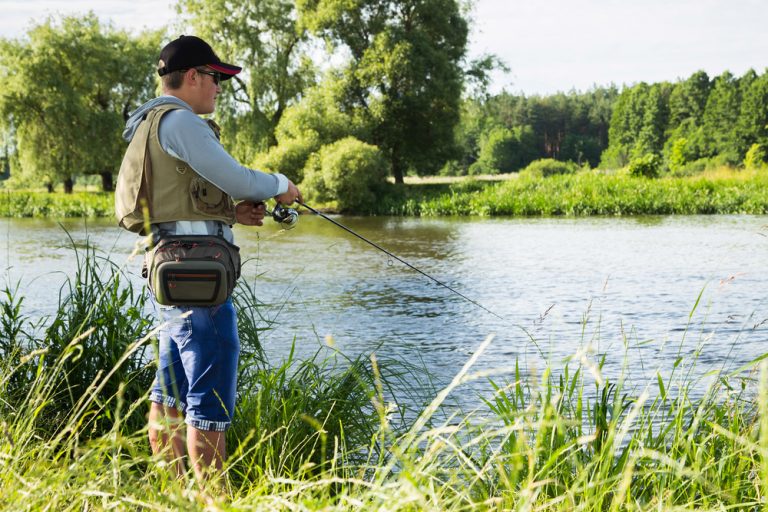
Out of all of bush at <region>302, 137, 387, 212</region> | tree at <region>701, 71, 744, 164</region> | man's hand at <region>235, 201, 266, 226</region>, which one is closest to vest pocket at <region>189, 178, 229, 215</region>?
man's hand at <region>235, 201, 266, 226</region>

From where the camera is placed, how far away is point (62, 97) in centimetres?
3625

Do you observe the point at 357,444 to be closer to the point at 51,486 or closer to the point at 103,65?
the point at 51,486

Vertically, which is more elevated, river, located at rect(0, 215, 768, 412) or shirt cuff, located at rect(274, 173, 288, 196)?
shirt cuff, located at rect(274, 173, 288, 196)

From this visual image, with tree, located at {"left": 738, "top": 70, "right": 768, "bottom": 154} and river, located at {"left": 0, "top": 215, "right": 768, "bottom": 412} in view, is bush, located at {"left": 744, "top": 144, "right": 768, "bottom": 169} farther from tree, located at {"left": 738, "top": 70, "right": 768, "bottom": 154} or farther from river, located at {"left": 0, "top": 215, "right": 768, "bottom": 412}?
river, located at {"left": 0, "top": 215, "right": 768, "bottom": 412}

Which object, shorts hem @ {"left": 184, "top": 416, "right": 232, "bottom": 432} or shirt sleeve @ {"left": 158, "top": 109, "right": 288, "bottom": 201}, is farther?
shorts hem @ {"left": 184, "top": 416, "right": 232, "bottom": 432}

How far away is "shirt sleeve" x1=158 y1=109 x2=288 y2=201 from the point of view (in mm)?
2867

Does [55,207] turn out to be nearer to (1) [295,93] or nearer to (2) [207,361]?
(1) [295,93]

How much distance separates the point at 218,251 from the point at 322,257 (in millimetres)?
12343

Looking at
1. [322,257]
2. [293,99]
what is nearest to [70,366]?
[322,257]

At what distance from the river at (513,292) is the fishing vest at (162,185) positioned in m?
0.93

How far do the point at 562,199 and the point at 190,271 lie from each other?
80.3ft

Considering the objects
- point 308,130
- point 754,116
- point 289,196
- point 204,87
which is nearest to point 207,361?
point 289,196

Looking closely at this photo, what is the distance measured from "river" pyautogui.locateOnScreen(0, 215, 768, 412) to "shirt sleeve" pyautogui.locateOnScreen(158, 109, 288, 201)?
0.95 meters

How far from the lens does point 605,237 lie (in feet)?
57.9
